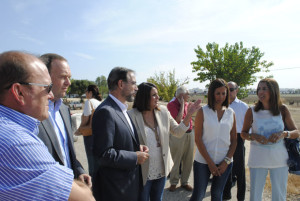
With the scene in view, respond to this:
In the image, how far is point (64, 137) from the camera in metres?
2.00

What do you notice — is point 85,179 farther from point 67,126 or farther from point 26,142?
point 26,142

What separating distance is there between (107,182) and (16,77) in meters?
1.53

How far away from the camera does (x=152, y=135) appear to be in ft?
9.17

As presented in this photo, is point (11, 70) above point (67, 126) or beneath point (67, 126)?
above

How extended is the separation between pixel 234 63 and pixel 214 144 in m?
11.6

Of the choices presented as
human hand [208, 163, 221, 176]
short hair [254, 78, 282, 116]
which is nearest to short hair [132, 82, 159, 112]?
human hand [208, 163, 221, 176]

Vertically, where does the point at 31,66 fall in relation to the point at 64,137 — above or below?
above

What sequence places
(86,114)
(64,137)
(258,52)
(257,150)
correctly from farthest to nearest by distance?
(258,52), (86,114), (257,150), (64,137)

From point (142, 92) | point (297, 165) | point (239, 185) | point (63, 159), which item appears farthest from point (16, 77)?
point (239, 185)

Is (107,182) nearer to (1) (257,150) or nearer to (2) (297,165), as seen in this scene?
(1) (257,150)

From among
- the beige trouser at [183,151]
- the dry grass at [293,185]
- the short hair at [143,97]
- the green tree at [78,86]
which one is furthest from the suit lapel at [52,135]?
the green tree at [78,86]

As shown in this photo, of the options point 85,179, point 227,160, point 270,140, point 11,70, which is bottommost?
point 227,160

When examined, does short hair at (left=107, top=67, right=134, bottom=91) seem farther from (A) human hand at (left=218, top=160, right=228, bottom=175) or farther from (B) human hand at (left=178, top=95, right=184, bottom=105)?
(B) human hand at (left=178, top=95, right=184, bottom=105)

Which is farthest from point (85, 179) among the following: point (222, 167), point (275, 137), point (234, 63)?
point (234, 63)
